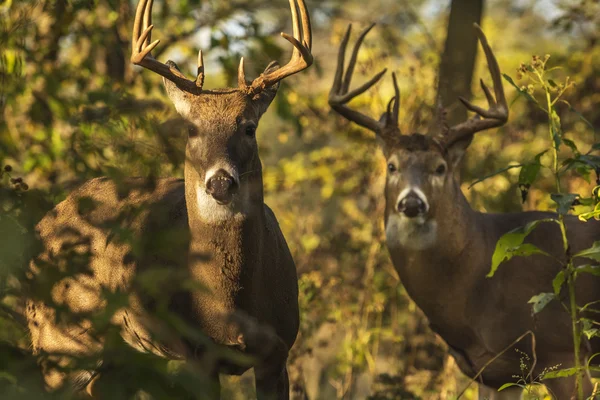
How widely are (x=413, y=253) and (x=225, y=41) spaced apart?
309 centimetres

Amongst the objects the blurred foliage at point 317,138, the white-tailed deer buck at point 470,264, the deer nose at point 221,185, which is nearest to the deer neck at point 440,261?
the white-tailed deer buck at point 470,264

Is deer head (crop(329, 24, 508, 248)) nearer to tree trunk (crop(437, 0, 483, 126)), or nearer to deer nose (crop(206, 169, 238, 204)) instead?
tree trunk (crop(437, 0, 483, 126))

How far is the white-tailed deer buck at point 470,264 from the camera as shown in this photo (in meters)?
6.68

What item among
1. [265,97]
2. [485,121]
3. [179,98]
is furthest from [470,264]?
[179,98]

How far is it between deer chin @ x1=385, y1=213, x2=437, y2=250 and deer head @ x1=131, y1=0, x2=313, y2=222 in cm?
174

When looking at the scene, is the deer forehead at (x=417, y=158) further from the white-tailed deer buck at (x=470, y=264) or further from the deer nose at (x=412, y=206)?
the deer nose at (x=412, y=206)

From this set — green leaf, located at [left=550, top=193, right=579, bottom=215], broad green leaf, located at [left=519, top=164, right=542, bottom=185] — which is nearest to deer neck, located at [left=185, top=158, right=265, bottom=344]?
broad green leaf, located at [left=519, top=164, right=542, bottom=185]

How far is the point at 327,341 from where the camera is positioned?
29.8 feet

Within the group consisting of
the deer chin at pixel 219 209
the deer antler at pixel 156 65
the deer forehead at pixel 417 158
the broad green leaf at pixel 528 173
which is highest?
the deer antler at pixel 156 65

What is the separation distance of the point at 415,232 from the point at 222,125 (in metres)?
2.27

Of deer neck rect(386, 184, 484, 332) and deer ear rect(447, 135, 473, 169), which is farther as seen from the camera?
deer ear rect(447, 135, 473, 169)

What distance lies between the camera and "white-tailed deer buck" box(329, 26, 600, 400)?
263 inches

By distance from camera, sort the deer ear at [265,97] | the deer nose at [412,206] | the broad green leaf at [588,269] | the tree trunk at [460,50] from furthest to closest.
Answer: the tree trunk at [460,50] → the deer nose at [412,206] → the deer ear at [265,97] → the broad green leaf at [588,269]

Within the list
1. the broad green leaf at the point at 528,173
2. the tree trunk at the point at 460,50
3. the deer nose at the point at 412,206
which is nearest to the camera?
the broad green leaf at the point at 528,173
